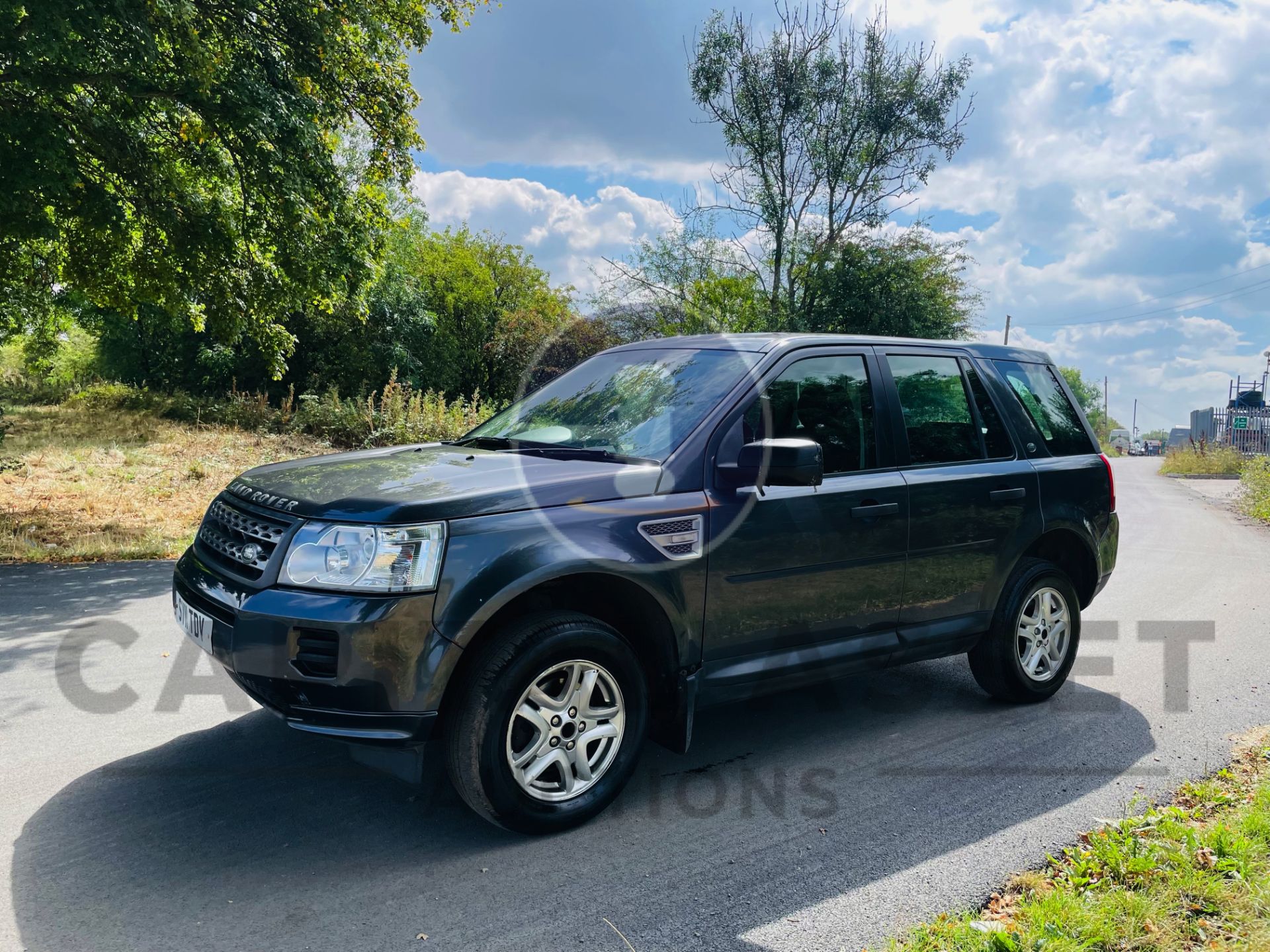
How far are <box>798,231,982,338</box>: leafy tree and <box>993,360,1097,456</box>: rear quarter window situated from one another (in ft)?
62.2

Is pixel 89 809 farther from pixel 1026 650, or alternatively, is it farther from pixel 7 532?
pixel 7 532

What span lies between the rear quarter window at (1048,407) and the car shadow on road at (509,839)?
5.44 ft

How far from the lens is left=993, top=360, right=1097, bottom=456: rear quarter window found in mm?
5227

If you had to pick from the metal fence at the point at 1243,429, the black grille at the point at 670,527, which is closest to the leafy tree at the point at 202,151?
the black grille at the point at 670,527

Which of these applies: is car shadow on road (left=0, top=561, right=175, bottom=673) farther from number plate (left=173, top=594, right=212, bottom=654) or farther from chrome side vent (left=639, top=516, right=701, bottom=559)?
chrome side vent (left=639, top=516, right=701, bottom=559)

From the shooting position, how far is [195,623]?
352 centimetres

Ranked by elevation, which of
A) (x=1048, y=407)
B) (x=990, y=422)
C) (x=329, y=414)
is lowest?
(x=990, y=422)

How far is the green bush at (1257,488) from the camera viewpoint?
51.2 feet

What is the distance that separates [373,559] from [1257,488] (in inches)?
732

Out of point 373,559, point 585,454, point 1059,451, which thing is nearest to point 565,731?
point 373,559

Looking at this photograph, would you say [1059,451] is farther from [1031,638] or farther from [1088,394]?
[1088,394]

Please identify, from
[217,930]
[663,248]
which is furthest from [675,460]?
[663,248]

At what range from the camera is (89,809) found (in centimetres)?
348

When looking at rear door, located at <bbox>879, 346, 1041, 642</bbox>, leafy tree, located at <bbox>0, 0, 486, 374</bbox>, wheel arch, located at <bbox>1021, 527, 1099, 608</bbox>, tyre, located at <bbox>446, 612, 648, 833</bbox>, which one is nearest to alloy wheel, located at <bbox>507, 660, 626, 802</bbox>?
tyre, located at <bbox>446, 612, 648, 833</bbox>
